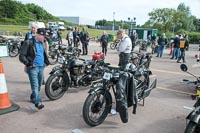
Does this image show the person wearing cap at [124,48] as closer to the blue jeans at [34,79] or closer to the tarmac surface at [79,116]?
the tarmac surface at [79,116]

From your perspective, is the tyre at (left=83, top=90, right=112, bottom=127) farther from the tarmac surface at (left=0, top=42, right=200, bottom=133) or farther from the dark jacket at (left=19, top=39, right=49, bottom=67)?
the dark jacket at (left=19, top=39, right=49, bottom=67)

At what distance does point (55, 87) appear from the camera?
5887mm

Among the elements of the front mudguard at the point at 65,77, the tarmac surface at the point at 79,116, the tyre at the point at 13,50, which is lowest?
the tarmac surface at the point at 79,116

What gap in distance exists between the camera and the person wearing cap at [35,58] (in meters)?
4.88

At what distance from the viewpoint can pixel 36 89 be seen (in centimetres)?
507

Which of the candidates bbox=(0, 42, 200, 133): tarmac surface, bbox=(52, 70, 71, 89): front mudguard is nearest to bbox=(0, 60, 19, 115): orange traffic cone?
bbox=(0, 42, 200, 133): tarmac surface

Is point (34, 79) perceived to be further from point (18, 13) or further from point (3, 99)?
point (18, 13)

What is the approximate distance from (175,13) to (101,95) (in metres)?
47.1

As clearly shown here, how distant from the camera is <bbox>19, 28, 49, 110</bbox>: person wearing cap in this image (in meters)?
4.88

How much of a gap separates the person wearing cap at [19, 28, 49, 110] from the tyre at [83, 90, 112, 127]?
1373mm

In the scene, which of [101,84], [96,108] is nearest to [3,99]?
[96,108]

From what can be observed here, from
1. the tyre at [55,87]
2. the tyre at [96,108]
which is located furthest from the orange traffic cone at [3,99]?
the tyre at [96,108]

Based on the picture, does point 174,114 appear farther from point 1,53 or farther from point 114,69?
point 1,53

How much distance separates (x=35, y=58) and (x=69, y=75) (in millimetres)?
1541
